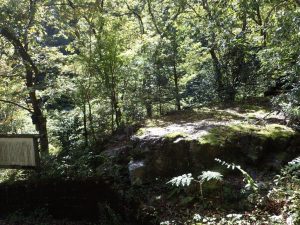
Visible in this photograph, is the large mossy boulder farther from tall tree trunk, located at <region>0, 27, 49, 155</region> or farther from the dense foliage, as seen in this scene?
tall tree trunk, located at <region>0, 27, 49, 155</region>

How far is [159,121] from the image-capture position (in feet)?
29.9

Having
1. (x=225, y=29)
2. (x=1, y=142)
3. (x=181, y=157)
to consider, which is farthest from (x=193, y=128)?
(x=1, y=142)

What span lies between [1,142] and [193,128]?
16.5ft

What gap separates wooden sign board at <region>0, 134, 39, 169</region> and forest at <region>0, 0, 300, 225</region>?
341mm

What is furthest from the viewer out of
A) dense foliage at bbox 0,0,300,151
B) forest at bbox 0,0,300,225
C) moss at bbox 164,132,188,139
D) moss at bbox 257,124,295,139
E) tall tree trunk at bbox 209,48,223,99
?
tall tree trunk at bbox 209,48,223,99

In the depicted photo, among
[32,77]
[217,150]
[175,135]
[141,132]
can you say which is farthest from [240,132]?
[32,77]

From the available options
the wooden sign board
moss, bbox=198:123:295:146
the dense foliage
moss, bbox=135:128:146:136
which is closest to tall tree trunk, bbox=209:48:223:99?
the dense foliage

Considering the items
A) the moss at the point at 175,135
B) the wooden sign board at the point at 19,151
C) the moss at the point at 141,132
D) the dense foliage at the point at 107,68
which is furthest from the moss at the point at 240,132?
the wooden sign board at the point at 19,151

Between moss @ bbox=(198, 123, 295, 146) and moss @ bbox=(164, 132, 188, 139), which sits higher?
moss @ bbox=(164, 132, 188, 139)

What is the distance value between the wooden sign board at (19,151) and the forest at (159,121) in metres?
0.34

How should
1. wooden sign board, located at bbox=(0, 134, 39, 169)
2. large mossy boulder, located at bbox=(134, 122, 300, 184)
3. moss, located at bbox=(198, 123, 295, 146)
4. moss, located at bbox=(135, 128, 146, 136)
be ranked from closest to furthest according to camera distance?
large mossy boulder, located at bbox=(134, 122, 300, 184), moss, located at bbox=(198, 123, 295, 146), moss, located at bbox=(135, 128, 146, 136), wooden sign board, located at bbox=(0, 134, 39, 169)

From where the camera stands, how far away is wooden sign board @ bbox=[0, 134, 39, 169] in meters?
8.54

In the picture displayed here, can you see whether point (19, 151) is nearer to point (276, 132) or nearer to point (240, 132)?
point (240, 132)

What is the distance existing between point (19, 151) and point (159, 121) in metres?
3.77
